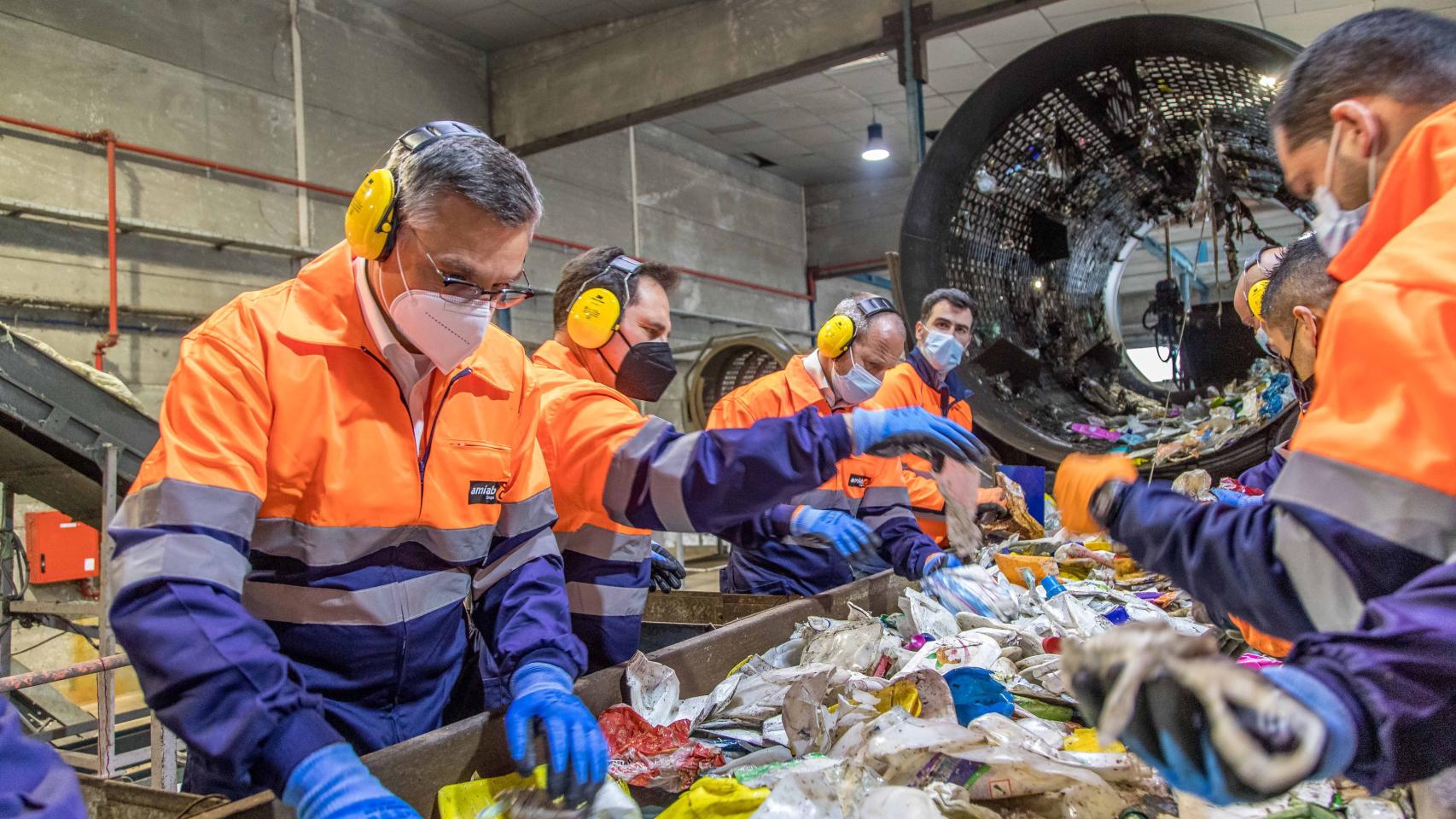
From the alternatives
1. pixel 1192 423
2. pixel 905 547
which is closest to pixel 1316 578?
pixel 905 547

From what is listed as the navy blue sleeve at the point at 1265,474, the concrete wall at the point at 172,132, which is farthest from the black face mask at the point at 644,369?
the concrete wall at the point at 172,132

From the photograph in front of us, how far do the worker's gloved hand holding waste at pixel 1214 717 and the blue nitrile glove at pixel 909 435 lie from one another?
2.47ft

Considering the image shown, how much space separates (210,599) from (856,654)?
109 centimetres

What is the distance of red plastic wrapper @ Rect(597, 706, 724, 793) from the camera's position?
4.06 feet

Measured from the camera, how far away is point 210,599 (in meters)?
0.98

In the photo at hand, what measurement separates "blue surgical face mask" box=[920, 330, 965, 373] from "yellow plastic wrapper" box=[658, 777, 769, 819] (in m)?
2.63

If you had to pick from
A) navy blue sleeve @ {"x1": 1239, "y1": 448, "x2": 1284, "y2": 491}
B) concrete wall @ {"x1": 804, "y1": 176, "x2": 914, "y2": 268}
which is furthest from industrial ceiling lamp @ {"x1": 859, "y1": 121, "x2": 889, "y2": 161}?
navy blue sleeve @ {"x1": 1239, "y1": 448, "x2": 1284, "y2": 491}

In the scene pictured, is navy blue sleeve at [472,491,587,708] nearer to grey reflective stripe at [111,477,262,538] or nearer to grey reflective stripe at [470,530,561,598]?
grey reflective stripe at [470,530,561,598]

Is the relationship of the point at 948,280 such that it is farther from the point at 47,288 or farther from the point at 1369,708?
the point at 47,288

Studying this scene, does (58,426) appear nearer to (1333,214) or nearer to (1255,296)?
(1333,214)

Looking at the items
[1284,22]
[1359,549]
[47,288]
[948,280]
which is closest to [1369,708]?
[1359,549]

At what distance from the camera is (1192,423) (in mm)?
4203

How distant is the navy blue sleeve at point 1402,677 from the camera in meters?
0.59

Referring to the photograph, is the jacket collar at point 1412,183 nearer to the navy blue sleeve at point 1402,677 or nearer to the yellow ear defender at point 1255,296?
the navy blue sleeve at point 1402,677
